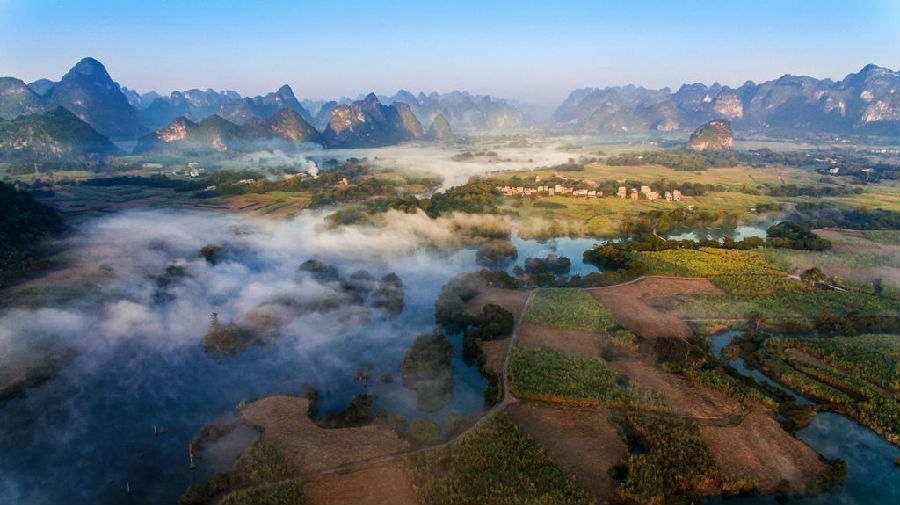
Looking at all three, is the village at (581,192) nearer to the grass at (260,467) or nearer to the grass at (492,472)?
the grass at (492,472)

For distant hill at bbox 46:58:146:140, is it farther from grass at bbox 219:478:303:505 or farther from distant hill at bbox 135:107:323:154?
grass at bbox 219:478:303:505

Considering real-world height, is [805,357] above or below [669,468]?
above

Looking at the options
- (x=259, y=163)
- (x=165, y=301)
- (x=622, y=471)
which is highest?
(x=259, y=163)

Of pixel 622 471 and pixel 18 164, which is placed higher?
pixel 18 164

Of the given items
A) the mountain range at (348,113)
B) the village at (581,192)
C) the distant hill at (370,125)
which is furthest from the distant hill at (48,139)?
the village at (581,192)

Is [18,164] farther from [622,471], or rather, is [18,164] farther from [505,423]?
[622,471]

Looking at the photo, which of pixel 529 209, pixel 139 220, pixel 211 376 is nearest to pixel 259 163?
pixel 139 220

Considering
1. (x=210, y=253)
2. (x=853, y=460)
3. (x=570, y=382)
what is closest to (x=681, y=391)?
(x=570, y=382)

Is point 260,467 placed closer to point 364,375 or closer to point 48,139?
point 364,375
